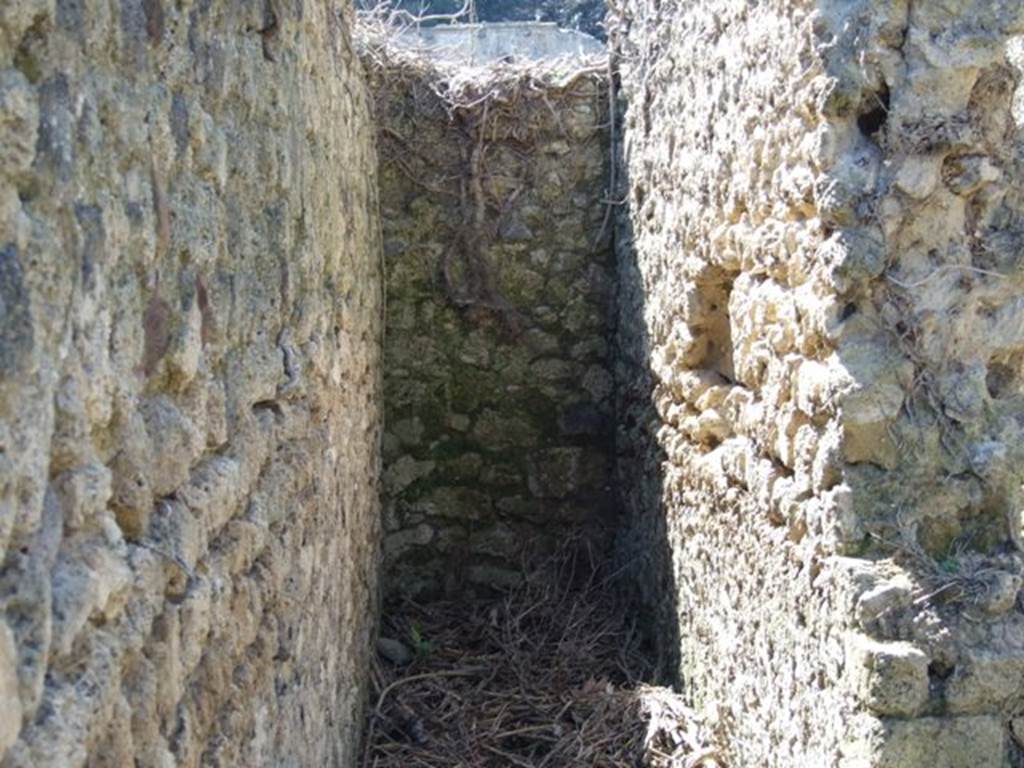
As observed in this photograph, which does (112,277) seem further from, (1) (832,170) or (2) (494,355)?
(2) (494,355)

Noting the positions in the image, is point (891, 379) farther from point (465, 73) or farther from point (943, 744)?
point (465, 73)

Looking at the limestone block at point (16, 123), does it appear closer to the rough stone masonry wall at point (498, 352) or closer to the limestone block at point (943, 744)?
the limestone block at point (943, 744)

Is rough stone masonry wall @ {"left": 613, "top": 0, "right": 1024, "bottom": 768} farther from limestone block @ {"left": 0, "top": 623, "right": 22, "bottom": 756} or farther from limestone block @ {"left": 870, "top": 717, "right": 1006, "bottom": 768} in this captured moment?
limestone block @ {"left": 0, "top": 623, "right": 22, "bottom": 756}

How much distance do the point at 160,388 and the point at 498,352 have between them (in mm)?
3299

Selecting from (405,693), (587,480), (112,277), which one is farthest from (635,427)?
(112,277)

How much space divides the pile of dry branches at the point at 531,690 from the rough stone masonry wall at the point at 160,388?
3.17 feet

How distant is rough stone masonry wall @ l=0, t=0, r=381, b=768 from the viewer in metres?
1.00

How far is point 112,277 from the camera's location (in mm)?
1222

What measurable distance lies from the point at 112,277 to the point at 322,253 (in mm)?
1604

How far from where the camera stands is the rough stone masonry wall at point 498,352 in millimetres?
4605

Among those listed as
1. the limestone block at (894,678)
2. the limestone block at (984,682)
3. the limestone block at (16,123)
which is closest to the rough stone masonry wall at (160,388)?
the limestone block at (16,123)

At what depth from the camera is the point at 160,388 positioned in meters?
1.42

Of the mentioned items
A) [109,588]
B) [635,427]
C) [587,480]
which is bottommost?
[587,480]

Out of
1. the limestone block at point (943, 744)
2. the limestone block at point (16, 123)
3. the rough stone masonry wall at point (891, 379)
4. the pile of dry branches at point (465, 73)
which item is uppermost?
the pile of dry branches at point (465, 73)
